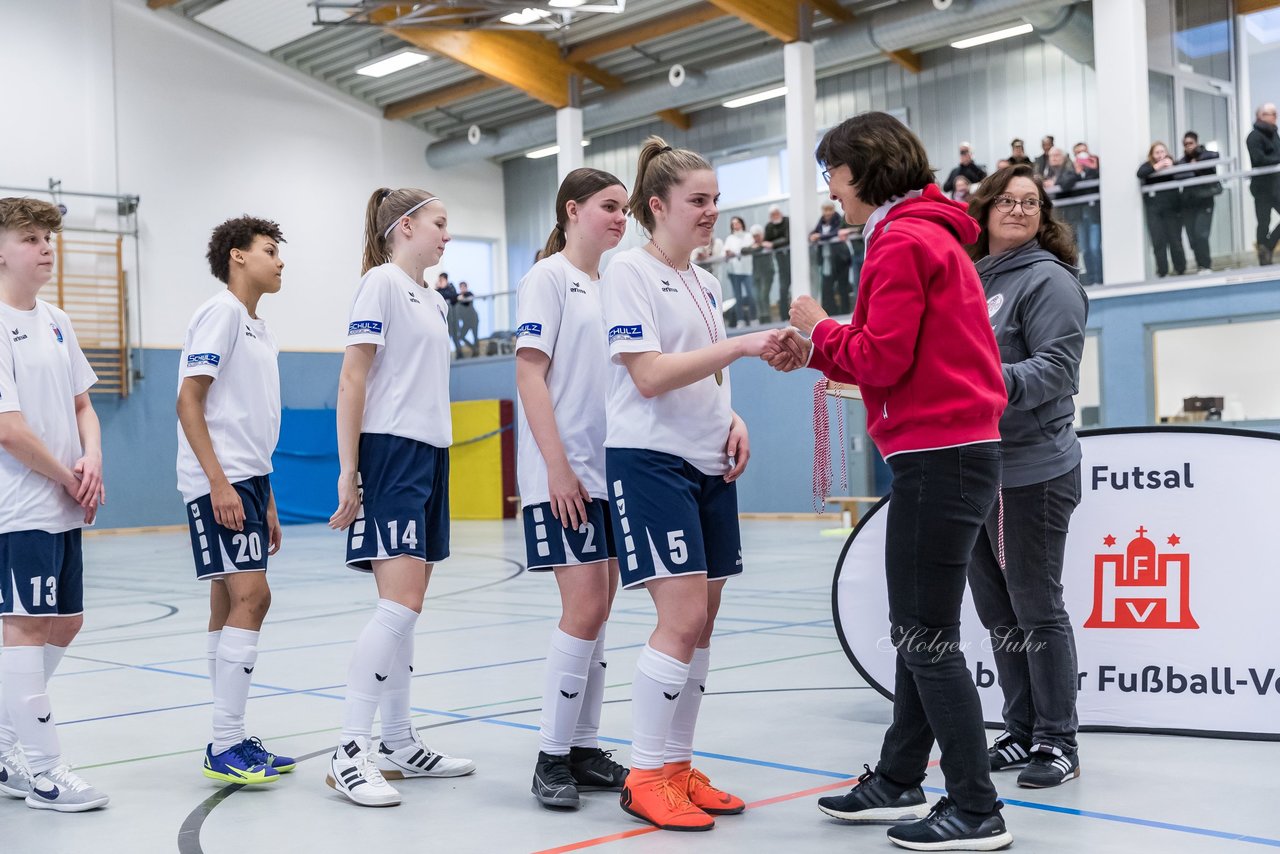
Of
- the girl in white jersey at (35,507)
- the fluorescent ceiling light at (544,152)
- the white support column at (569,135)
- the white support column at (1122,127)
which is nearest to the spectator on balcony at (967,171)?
the white support column at (1122,127)

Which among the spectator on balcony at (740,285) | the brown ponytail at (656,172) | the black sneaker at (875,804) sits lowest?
the black sneaker at (875,804)

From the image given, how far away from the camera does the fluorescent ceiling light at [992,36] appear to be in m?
18.5

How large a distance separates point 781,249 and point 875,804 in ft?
49.0

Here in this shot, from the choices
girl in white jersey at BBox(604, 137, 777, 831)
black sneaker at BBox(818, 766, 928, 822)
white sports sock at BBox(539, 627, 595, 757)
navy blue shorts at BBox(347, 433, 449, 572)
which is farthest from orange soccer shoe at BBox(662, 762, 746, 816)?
navy blue shorts at BBox(347, 433, 449, 572)

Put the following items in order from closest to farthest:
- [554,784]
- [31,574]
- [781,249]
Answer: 1. [554,784]
2. [31,574]
3. [781,249]

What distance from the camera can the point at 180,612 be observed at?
8531 mm

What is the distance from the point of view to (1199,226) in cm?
1390

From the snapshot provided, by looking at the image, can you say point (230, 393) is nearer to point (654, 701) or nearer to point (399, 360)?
point (399, 360)

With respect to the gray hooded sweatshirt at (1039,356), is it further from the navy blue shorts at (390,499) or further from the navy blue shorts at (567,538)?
the navy blue shorts at (390,499)

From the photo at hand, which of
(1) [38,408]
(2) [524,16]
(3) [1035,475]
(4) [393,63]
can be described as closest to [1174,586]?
(3) [1035,475]

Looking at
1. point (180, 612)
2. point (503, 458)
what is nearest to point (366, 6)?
point (503, 458)

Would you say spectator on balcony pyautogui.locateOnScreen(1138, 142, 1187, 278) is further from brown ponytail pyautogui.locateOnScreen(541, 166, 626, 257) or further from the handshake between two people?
the handshake between two people

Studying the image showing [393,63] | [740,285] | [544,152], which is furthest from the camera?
[544,152]

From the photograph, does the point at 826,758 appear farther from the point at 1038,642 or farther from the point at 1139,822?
the point at 1139,822
